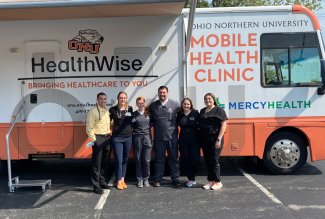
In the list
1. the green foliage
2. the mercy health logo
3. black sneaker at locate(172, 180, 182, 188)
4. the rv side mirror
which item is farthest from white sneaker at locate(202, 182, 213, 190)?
the green foliage

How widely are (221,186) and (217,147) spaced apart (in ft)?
2.24

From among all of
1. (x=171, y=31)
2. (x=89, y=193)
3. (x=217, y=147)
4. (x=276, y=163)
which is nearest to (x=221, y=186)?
(x=217, y=147)

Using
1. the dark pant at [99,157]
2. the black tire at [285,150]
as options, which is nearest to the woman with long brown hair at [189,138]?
the dark pant at [99,157]

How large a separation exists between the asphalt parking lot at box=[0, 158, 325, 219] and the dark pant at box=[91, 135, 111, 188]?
240mm

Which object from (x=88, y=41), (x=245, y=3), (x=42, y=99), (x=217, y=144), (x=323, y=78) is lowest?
(x=217, y=144)

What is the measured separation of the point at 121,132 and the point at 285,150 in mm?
2921

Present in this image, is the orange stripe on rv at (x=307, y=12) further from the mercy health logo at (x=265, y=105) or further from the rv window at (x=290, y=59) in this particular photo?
the mercy health logo at (x=265, y=105)

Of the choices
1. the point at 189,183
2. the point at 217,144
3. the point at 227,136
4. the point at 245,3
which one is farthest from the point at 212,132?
the point at 245,3

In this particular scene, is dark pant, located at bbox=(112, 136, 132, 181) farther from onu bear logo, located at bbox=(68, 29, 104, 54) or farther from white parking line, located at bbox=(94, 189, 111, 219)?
onu bear logo, located at bbox=(68, 29, 104, 54)

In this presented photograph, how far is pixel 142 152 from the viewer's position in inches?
272

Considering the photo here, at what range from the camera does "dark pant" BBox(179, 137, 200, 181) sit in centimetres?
678

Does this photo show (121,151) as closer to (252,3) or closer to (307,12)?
(307,12)

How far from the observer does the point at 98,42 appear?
23.9 ft

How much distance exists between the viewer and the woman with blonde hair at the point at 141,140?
6812 mm
